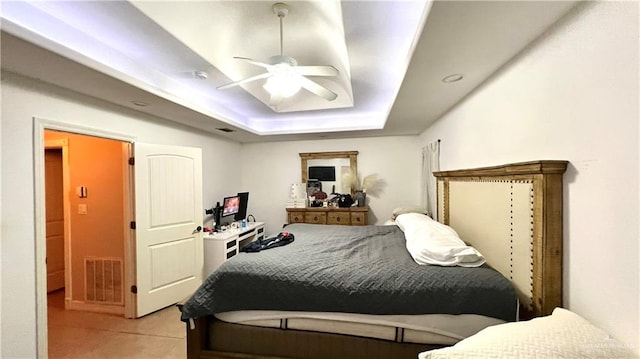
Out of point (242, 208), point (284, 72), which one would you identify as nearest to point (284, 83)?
point (284, 72)

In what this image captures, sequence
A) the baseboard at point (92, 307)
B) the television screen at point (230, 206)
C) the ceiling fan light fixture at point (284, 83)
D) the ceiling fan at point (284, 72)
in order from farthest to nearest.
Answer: the television screen at point (230, 206) → the baseboard at point (92, 307) → the ceiling fan light fixture at point (284, 83) → the ceiling fan at point (284, 72)

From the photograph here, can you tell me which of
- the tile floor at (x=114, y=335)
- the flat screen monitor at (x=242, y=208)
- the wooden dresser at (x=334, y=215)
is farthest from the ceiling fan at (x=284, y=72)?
the flat screen monitor at (x=242, y=208)

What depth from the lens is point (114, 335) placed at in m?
2.54

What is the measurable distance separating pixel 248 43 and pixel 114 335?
302 centimetres

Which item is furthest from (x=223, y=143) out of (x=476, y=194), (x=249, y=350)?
(x=476, y=194)

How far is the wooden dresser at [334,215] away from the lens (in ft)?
14.9

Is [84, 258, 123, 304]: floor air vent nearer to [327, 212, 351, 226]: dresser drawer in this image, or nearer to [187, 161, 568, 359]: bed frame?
[187, 161, 568, 359]: bed frame

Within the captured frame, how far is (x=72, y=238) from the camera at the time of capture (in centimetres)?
319

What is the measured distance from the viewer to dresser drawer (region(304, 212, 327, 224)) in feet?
15.2

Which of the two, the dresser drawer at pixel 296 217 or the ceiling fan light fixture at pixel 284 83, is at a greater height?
the ceiling fan light fixture at pixel 284 83

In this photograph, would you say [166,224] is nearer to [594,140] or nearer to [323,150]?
[323,150]

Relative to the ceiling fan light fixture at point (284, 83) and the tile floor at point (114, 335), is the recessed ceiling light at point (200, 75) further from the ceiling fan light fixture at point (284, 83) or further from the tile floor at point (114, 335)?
the tile floor at point (114, 335)

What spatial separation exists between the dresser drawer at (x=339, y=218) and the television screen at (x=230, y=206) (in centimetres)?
160

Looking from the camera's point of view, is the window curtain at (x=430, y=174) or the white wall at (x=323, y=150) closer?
the window curtain at (x=430, y=174)
